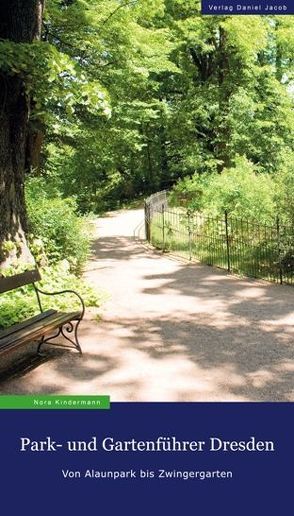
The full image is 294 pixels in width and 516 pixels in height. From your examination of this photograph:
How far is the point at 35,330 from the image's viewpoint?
5906 millimetres

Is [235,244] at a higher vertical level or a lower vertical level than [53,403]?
higher

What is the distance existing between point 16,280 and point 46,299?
1.71 meters

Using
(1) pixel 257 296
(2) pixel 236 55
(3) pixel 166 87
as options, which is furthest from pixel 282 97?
(1) pixel 257 296

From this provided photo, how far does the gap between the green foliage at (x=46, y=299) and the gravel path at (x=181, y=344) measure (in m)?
0.36

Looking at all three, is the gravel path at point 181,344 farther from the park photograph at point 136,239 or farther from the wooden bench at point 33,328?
the wooden bench at point 33,328

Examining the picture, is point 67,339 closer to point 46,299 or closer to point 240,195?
point 46,299

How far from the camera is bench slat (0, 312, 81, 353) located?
5.51 meters

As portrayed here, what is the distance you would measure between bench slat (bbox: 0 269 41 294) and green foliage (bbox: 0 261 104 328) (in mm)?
958

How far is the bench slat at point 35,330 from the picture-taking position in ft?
18.1

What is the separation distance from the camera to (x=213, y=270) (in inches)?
464

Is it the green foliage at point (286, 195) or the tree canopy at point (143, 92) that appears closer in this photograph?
the tree canopy at point (143, 92)

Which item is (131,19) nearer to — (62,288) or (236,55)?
(62,288)

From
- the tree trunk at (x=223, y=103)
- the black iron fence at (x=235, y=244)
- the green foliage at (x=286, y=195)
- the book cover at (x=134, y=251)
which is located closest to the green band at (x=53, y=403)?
the book cover at (x=134, y=251)

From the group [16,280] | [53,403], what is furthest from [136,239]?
[53,403]
